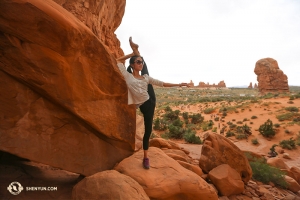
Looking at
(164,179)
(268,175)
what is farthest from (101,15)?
(268,175)

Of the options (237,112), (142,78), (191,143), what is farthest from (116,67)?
(237,112)

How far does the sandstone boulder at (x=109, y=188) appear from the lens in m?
2.83

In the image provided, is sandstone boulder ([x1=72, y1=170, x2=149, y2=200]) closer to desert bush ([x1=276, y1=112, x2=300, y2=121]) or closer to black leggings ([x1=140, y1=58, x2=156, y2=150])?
black leggings ([x1=140, y1=58, x2=156, y2=150])

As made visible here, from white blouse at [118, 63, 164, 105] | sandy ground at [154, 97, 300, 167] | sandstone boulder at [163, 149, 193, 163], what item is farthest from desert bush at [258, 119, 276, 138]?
white blouse at [118, 63, 164, 105]

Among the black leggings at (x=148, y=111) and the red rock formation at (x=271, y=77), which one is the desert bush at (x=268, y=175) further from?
the red rock formation at (x=271, y=77)

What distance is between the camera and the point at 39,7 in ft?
8.71

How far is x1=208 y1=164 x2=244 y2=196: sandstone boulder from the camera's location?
486 cm

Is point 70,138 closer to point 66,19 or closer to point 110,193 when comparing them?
point 110,193

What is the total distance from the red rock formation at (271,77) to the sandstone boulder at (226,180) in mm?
43020

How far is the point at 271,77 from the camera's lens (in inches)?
1593

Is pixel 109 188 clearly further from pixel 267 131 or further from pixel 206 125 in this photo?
pixel 206 125

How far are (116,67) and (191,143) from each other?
8800mm

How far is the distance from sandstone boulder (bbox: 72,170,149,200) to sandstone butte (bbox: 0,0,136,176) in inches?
28.8

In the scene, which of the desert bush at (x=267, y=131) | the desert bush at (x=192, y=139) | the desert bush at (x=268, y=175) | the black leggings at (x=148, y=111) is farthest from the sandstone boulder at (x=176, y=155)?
the desert bush at (x=267, y=131)
